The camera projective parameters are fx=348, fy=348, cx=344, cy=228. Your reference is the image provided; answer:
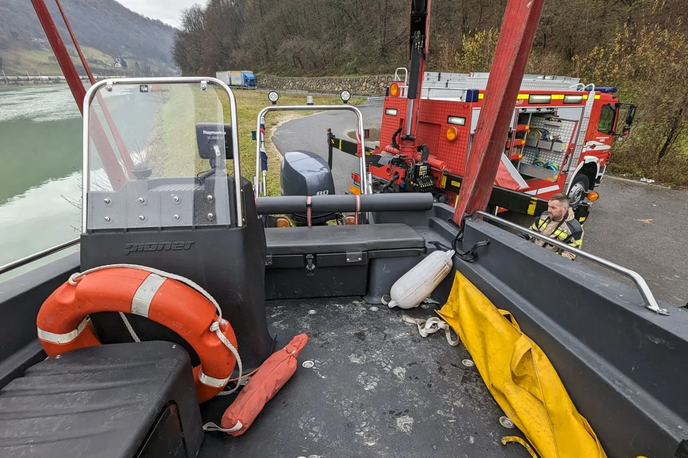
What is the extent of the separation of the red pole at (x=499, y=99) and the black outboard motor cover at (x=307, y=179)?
1237 mm

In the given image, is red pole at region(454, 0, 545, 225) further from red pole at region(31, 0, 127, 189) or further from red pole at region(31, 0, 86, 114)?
red pole at region(31, 0, 86, 114)

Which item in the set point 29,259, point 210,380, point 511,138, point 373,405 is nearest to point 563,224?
point 511,138

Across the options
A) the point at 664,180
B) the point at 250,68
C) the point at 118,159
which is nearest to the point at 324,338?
the point at 118,159

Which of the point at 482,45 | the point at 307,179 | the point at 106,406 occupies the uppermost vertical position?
the point at 482,45

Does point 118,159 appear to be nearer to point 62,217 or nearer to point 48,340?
point 48,340

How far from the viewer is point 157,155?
5.70 feet

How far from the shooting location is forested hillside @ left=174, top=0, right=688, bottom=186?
8.53m

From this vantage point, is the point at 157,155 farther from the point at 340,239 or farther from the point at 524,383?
the point at 524,383

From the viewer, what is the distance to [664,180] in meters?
8.14

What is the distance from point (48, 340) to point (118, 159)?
0.93 metres

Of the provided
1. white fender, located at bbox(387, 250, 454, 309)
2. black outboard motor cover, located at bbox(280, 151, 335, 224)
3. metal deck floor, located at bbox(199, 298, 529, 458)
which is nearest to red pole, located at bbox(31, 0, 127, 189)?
metal deck floor, located at bbox(199, 298, 529, 458)

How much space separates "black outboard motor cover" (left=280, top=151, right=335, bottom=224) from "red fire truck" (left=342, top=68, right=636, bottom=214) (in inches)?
66.0

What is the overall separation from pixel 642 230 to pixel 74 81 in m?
7.34

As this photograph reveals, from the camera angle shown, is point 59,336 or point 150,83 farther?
point 150,83
